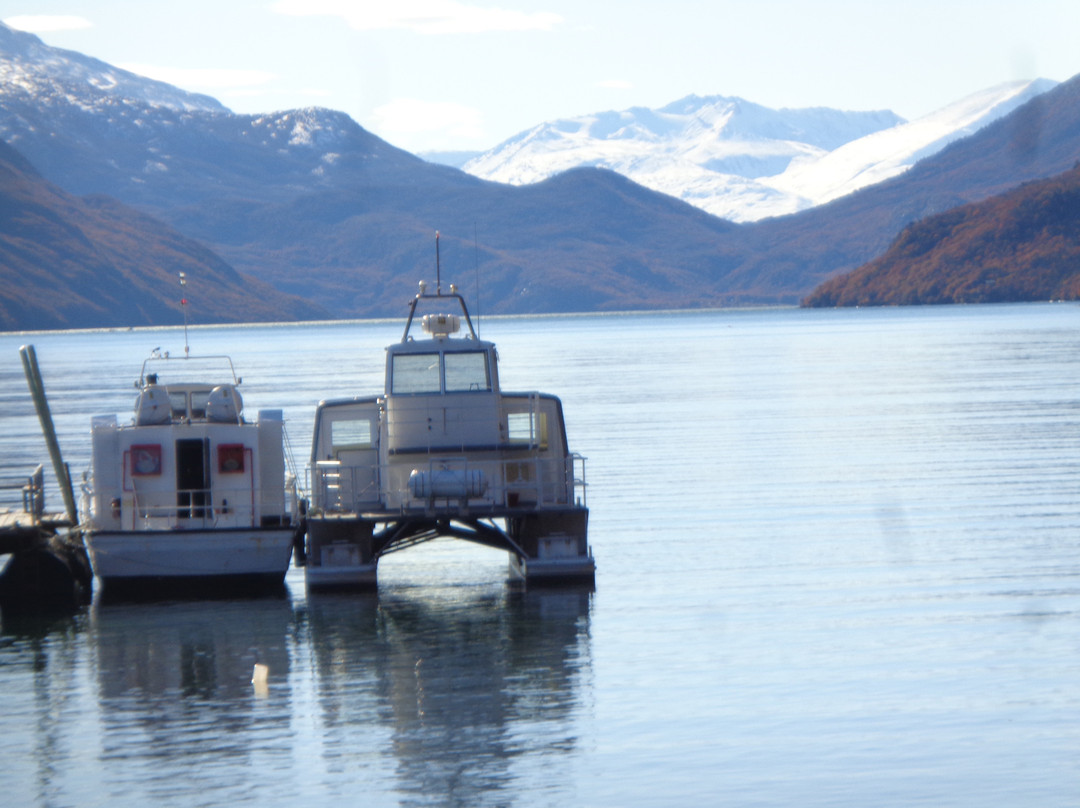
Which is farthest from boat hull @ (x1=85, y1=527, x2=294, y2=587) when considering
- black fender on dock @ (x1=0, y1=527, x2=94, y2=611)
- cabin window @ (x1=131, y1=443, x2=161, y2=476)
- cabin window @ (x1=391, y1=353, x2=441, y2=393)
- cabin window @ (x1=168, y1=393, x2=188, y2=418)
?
→ cabin window @ (x1=168, y1=393, x2=188, y2=418)

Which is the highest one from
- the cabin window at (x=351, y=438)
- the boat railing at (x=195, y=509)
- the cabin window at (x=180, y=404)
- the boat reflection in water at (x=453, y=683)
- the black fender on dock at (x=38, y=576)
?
the cabin window at (x=180, y=404)

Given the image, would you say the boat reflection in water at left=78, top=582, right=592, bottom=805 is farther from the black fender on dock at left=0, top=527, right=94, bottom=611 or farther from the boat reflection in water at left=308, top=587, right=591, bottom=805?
the black fender on dock at left=0, top=527, right=94, bottom=611

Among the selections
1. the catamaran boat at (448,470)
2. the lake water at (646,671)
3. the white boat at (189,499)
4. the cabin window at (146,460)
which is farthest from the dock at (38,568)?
the catamaran boat at (448,470)

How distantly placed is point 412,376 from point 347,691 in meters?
8.04

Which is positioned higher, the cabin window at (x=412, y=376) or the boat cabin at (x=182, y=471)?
the cabin window at (x=412, y=376)

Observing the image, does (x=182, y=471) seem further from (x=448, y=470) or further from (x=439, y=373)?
(x=448, y=470)

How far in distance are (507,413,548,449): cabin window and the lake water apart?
281 cm

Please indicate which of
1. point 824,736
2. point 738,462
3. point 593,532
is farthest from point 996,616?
point 738,462

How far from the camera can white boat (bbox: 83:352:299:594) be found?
25.9 meters

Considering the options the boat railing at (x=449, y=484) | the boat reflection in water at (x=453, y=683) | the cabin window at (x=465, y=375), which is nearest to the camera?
the boat reflection in water at (x=453, y=683)

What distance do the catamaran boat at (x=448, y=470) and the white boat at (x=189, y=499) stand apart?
3.05 feet

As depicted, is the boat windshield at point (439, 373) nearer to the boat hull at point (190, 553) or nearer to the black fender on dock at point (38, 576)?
the boat hull at point (190, 553)

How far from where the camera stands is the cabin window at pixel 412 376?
2705 cm

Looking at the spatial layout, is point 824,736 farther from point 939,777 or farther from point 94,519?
point 94,519
